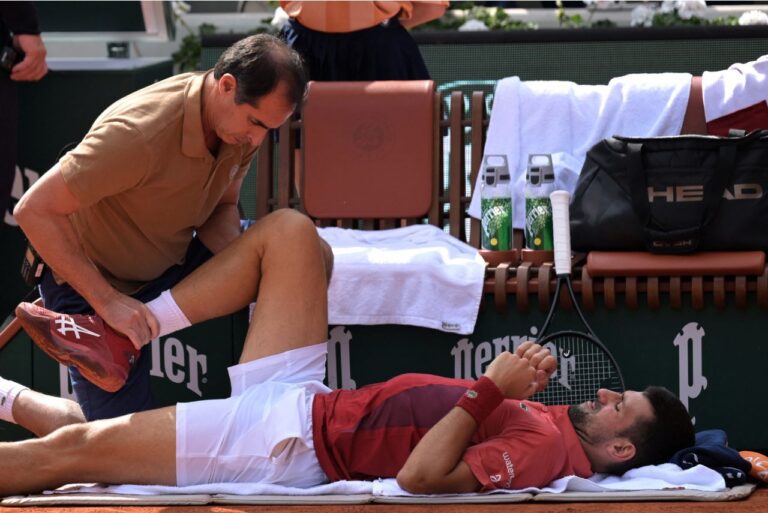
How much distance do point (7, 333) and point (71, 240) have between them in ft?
3.59

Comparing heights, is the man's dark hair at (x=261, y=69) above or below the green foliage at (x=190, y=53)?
above

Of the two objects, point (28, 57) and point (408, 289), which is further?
point (28, 57)

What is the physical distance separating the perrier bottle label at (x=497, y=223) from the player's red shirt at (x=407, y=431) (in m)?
1.20

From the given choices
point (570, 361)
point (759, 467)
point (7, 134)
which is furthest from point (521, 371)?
point (7, 134)

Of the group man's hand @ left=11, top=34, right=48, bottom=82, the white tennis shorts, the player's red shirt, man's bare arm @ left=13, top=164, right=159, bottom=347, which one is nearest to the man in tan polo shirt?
man's bare arm @ left=13, top=164, right=159, bottom=347

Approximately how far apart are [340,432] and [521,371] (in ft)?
1.74

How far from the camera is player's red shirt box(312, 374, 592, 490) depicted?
11.9 ft

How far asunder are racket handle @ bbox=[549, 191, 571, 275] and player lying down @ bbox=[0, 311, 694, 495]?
0.79m

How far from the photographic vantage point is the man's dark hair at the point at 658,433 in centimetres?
379

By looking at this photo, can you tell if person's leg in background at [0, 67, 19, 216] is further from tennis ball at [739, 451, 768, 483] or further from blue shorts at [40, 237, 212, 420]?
tennis ball at [739, 451, 768, 483]

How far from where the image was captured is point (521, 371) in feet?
11.9

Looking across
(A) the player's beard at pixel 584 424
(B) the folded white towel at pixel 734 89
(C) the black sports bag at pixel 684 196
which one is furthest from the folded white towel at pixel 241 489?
(B) the folded white towel at pixel 734 89

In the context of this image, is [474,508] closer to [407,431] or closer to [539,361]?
[407,431]

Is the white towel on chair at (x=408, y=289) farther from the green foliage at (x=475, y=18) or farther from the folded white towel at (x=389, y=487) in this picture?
the green foliage at (x=475, y=18)
